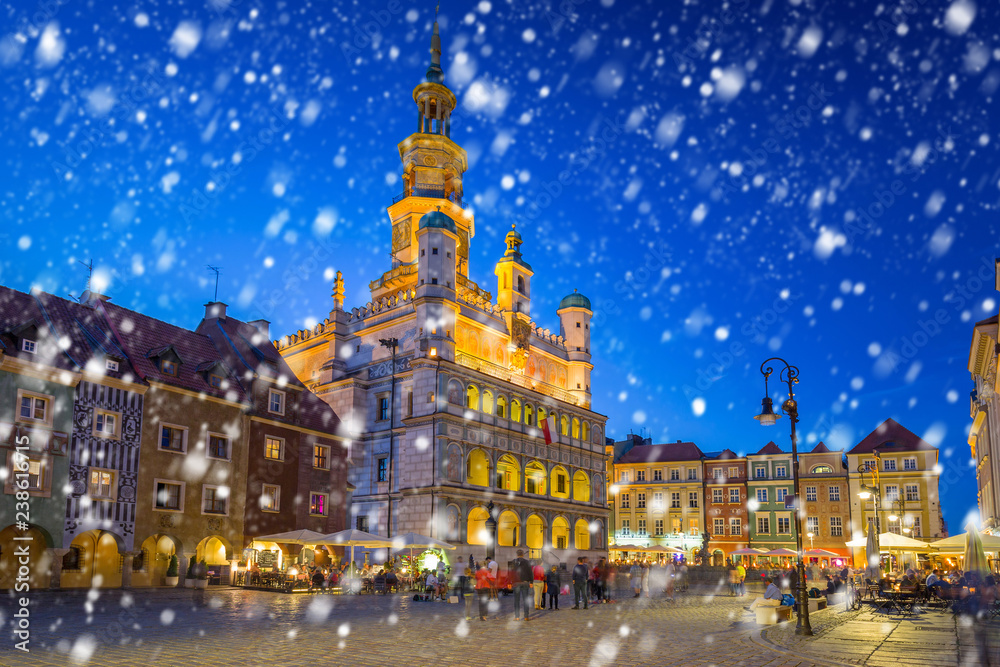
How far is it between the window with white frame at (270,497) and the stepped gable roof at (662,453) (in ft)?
178

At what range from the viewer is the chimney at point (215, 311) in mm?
44125

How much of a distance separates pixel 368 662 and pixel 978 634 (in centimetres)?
827

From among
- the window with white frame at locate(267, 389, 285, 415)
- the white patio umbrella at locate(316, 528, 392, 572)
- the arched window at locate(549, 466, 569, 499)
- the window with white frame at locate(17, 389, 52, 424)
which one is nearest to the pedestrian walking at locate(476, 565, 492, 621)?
the white patio umbrella at locate(316, 528, 392, 572)

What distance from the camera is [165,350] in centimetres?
3525

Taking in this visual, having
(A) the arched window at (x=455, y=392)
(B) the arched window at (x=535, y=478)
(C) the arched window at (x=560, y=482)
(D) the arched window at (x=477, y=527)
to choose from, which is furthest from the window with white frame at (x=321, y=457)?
(C) the arched window at (x=560, y=482)

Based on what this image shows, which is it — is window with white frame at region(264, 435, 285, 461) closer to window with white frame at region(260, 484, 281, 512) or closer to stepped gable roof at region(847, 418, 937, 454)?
window with white frame at region(260, 484, 281, 512)

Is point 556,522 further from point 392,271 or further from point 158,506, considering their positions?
point 158,506

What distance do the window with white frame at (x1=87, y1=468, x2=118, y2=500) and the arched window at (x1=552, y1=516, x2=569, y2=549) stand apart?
33029 mm

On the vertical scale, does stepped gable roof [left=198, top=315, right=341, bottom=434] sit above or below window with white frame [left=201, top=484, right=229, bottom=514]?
above

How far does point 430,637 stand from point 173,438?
75.1ft

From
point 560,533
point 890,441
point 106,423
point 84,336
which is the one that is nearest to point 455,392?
point 560,533

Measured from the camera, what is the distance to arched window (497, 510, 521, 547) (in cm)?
5275

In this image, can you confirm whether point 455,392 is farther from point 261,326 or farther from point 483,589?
point 483,589

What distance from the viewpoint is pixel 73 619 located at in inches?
715
